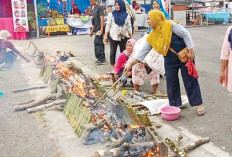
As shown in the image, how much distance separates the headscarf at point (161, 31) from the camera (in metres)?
5.31

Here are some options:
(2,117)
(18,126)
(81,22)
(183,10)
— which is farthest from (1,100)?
(183,10)

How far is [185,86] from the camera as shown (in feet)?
18.7

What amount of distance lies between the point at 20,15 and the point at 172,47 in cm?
1271

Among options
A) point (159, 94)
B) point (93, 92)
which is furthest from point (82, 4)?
point (93, 92)

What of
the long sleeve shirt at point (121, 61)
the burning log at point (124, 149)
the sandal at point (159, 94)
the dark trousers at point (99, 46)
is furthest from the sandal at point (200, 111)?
the dark trousers at point (99, 46)

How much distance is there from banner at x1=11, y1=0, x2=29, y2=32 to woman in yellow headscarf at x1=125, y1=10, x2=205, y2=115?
12349 mm

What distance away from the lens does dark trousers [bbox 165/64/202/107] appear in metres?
5.61

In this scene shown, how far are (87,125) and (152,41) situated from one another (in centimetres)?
177

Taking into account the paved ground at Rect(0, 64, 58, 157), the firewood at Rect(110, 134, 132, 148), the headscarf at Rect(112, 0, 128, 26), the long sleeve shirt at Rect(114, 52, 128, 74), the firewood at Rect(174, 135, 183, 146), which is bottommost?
the paved ground at Rect(0, 64, 58, 157)

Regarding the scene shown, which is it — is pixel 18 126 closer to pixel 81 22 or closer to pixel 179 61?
pixel 179 61

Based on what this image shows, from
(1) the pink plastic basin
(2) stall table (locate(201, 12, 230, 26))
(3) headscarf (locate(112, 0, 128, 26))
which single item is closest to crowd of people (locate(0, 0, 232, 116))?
(1) the pink plastic basin

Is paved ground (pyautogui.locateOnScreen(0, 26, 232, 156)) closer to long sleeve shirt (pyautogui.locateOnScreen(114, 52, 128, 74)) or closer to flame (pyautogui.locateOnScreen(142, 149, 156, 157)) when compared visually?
long sleeve shirt (pyautogui.locateOnScreen(114, 52, 128, 74))

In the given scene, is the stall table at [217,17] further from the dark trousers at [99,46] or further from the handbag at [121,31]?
the handbag at [121,31]

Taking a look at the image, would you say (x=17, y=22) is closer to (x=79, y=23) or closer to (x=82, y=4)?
(x=79, y=23)
